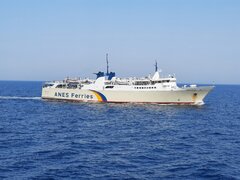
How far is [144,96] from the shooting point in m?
84.2

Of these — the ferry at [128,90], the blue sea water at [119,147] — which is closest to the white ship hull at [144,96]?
the ferry at [128,90]

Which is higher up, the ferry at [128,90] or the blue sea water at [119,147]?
the ferry at [128,90]

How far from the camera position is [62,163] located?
1185 inches

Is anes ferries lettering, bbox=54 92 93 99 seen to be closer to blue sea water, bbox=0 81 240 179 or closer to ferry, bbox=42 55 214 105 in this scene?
ferry, bbox=42 55 214 105

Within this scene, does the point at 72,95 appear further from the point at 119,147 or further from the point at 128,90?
the point at 119,147

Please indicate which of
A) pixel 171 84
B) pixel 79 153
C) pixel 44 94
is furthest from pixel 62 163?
pixel 44 94

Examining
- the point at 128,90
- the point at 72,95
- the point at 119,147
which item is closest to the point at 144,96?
the point at 128,90

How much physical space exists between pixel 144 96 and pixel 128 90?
4.32 metres

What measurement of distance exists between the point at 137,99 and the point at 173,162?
2159 inches

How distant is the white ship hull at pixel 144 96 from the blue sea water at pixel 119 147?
17553 mm

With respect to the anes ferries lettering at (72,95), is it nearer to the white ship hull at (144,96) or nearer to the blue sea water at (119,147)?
the white ship hull at (144,96)

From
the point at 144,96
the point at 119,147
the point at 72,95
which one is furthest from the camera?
the point at 72,95

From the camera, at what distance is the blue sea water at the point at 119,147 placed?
27.7m

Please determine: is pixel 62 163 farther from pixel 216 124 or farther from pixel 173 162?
pixel 216 124
